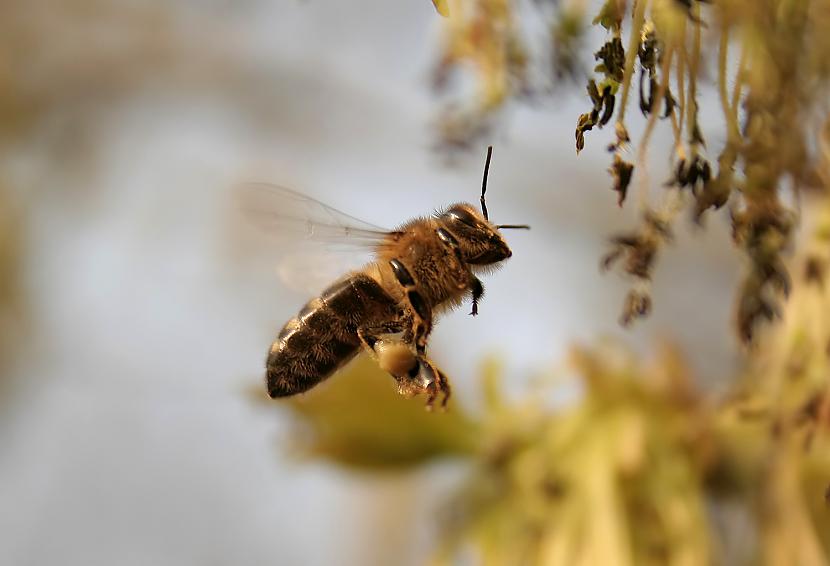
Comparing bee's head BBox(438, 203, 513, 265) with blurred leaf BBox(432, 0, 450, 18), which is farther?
bee's head BBox(438, 203, 513, 265)

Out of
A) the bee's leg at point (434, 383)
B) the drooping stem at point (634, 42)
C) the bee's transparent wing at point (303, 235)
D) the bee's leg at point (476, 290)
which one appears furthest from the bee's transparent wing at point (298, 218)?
the drooping stem at point (634, 42)

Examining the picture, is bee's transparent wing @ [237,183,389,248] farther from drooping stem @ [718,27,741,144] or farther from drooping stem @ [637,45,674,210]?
drooping stem @ [718,27,741,144]

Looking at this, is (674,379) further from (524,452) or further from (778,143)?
(778,143)

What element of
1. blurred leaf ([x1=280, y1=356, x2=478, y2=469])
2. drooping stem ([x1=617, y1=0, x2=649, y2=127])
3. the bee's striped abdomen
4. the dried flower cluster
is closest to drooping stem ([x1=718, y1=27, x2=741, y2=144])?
the dried flower cluster

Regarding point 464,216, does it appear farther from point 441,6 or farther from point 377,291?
point 441,6

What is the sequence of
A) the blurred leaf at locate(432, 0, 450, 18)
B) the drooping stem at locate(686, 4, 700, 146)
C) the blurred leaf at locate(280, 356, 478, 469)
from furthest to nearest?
1. the blurred leaf at locate(280, 356, 478, 469)
2. the drooping stem at locate(686, 4, 700, 146)
3. the blurred leaf at locate(432, 0, 450, 18)

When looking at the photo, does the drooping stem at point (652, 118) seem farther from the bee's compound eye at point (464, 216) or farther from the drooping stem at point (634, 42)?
the bee's compound eye at point (464, 216)

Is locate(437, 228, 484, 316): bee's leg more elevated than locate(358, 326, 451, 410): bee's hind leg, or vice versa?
locate(437, 228, 484, 316): bee's leg

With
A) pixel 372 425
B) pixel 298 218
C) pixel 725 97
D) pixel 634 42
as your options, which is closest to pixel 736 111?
pixel 725 97
